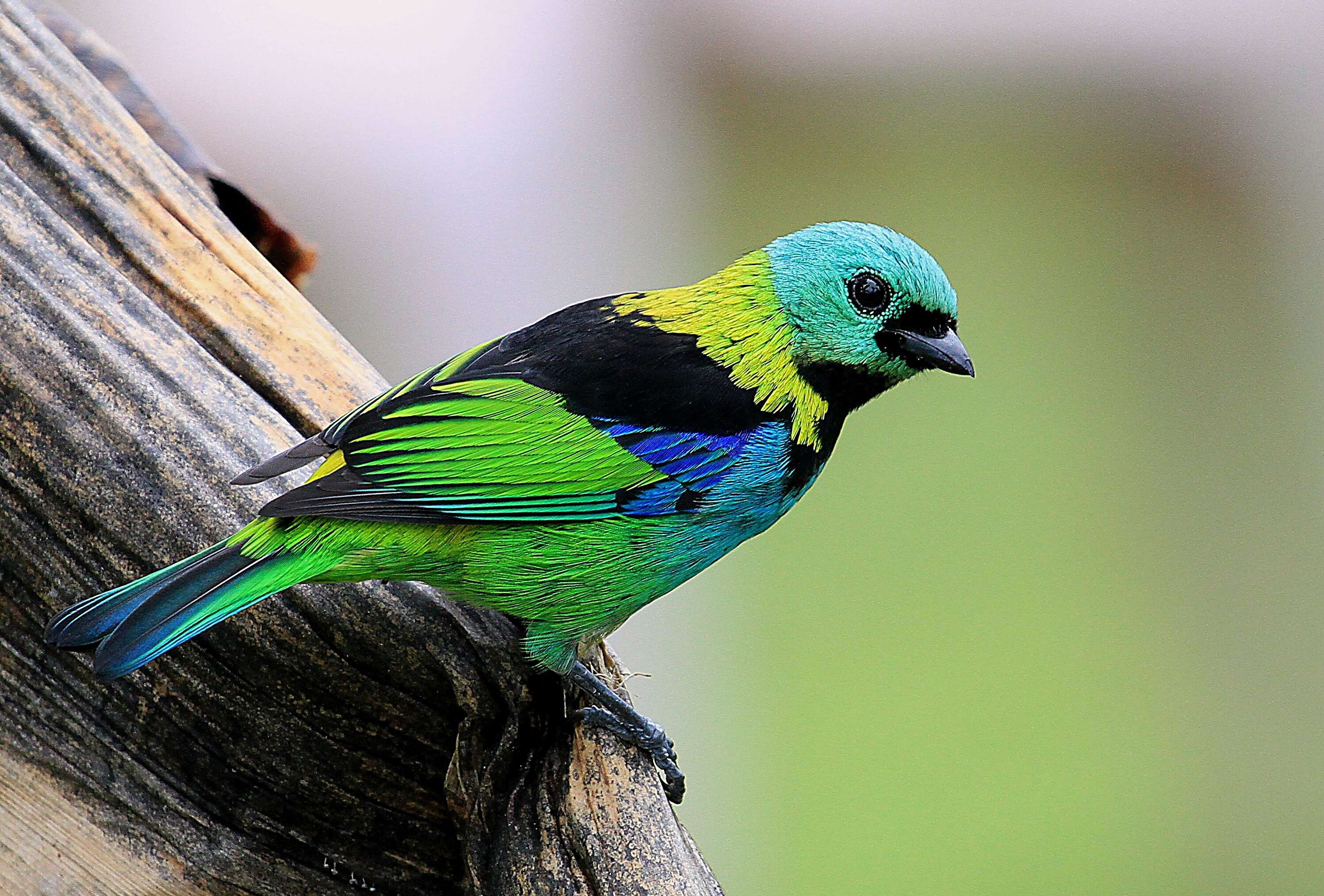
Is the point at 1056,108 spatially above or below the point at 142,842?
above

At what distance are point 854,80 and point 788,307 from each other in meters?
4.39

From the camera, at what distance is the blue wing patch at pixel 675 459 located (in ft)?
7.72

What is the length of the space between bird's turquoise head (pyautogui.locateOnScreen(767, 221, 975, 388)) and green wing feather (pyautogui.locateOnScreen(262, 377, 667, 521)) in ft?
1.54

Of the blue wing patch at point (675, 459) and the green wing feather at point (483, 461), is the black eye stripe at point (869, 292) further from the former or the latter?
the green wing feather at point (483, 461)

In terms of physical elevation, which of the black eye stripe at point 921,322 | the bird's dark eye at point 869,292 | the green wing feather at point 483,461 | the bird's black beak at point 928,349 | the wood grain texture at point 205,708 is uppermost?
the bird's dark eye at point 869,292

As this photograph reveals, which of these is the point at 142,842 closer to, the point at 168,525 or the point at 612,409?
the point at 168,525

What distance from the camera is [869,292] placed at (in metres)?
2.44

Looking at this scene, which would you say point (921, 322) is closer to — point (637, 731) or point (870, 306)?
point (870, 306)

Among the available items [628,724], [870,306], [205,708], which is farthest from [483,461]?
[870,306]

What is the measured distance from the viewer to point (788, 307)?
252 centimetres

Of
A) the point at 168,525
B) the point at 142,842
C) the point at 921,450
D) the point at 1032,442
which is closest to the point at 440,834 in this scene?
the point at 142,842

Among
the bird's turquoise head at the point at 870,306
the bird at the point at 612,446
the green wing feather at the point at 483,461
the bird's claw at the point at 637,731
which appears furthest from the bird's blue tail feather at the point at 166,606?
the bird's turquoise head at the point at 870,306

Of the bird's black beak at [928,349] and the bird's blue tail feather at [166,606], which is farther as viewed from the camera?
the bird's black beak at [928,349]

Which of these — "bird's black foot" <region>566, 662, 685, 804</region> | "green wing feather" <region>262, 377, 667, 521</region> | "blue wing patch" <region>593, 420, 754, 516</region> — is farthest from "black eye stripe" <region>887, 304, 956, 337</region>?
"bird's black foot" <region>566, 662, 685, 804</region>
